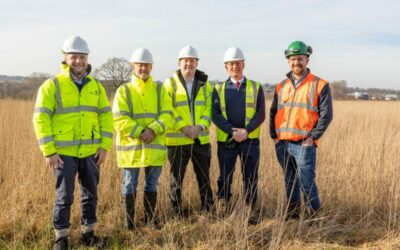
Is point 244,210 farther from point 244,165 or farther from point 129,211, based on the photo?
point 129,211

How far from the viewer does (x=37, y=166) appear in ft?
16.5

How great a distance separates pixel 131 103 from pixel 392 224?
11.4 ft

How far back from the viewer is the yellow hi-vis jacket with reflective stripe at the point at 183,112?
4.30 m

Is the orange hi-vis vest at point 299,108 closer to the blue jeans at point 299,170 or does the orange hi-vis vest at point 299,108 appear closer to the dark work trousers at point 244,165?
the blue jeans at point 299,170

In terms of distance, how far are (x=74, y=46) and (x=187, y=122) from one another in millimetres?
1623

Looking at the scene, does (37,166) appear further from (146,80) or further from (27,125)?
(27,125)

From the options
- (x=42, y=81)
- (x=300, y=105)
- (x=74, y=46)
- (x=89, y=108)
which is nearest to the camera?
(x=74, y=46)

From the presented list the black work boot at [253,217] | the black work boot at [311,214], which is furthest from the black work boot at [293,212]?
the black work boot at [253,217]

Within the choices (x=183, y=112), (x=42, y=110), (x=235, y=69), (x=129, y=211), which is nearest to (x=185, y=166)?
(x=183, y=112)

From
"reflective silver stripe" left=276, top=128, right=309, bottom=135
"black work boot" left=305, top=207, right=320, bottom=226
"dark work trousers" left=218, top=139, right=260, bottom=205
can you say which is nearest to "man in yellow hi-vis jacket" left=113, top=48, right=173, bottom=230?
"dark work trousers" left=218, top=139, right=260, bottom=205

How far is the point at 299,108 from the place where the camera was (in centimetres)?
404

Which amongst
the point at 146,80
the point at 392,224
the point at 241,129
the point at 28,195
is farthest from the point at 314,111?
the point at 28,195

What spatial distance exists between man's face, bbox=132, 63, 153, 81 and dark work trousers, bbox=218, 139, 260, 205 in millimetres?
1334

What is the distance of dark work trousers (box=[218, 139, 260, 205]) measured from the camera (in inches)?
170
